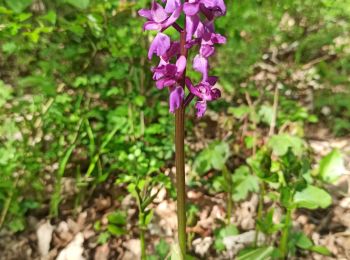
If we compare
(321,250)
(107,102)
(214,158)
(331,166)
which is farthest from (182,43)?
(107,102)

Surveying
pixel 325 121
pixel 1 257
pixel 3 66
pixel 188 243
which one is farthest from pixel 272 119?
pixel 3 66

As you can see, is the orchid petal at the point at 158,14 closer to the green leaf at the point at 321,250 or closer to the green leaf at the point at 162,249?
the green leaf at the point at 162,249

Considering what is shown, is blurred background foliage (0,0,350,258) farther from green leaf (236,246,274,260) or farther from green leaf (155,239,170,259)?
green leaf (236,246,274,260)

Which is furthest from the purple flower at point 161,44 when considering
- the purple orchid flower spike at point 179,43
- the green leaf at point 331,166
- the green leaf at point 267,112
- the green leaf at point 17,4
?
the green leaf at point 267,112

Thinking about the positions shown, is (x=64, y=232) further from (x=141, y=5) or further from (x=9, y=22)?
(x=141, y=5)

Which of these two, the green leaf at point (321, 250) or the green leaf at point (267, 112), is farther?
the green leaf at point (267, 112)

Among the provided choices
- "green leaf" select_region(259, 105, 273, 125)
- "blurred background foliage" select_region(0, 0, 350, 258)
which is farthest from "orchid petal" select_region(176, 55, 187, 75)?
"green leaf" select_region(259, 105, 273, 125)
